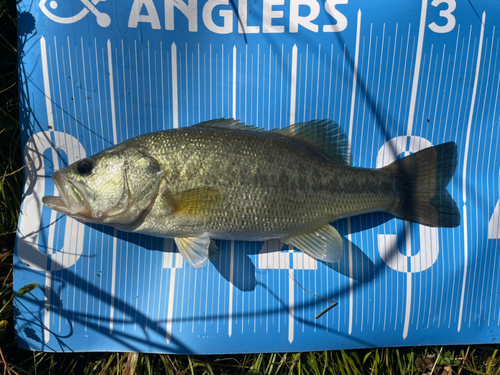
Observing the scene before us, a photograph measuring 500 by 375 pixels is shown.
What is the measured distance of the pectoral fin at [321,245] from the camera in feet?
6.20

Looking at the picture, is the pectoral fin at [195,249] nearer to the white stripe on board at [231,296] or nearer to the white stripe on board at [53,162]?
the white stripe on board at [231,296]

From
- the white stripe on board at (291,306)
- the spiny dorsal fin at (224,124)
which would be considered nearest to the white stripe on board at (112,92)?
the spiny dorsal fin at (224,124)

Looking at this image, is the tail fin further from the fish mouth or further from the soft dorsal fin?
the fish mouth

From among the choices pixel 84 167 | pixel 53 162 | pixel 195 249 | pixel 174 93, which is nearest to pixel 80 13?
pixel 174 93

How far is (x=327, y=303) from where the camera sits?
2.05 metres

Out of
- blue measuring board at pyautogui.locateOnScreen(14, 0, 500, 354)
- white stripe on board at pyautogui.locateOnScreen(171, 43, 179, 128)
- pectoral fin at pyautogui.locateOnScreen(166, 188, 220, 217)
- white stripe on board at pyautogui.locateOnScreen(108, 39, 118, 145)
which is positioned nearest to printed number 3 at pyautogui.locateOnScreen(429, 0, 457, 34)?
blue measuring board at pyautogui.locateOnScreen(14, 0, 500, 354)

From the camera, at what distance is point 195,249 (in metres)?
1.82

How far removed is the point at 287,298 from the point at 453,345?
4.16 feet

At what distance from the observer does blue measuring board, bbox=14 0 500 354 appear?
2018 millimetres

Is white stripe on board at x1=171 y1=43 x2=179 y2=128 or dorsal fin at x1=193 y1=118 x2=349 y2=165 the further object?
white stripe on board at x1=171 y1=43 x2=179 y2=128

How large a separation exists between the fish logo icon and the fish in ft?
3.06

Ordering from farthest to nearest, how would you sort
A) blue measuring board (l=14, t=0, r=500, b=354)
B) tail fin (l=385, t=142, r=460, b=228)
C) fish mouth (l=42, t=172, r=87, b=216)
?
blue measuring board (l=14, t=0, r=500, b=354) → tail fin (l=385, t=142, r=460, b=228) → fish mouth (l=42, t=172, r=87, b=216)

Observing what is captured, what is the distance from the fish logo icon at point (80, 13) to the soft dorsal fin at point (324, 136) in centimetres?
138

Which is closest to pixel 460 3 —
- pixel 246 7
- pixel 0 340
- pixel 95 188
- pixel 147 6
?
pixel 246 7
